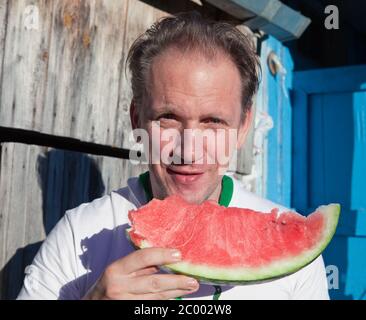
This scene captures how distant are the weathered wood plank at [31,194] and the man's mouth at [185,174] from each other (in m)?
0.92

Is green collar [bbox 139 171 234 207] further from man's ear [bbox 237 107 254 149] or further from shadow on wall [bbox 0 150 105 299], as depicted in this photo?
shadow on wall [bbox 0 150 105 299]

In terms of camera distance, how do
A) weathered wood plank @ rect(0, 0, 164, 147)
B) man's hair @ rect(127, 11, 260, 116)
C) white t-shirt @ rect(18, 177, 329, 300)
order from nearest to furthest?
white t-shirt @ rect(18, 177, 329, 300)
man's hair @ rect(127, 11, 260, 116)
weathered wood plank @ rect(0, 0, 164, 147)

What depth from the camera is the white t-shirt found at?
1727mm

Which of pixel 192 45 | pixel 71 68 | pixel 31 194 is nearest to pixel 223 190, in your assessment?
pixel 192 45

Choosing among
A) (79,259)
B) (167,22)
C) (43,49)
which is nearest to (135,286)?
(79,259)

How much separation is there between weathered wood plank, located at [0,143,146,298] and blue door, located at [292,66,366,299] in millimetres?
2335

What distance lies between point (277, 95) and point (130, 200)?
9.21ft

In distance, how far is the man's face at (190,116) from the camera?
1754mm

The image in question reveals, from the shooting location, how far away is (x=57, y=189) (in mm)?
2594

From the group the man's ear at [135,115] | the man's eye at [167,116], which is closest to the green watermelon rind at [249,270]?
the man's eye at [167,116]

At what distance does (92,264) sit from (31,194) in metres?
0.79

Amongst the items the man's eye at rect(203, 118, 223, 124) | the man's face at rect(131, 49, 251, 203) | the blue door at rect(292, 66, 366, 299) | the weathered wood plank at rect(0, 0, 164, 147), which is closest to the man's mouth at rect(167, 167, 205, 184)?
the man's face at rect(131, 49, 251, 203)

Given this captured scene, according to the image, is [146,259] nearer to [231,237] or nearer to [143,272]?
[143,272]

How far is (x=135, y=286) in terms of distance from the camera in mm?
1410
